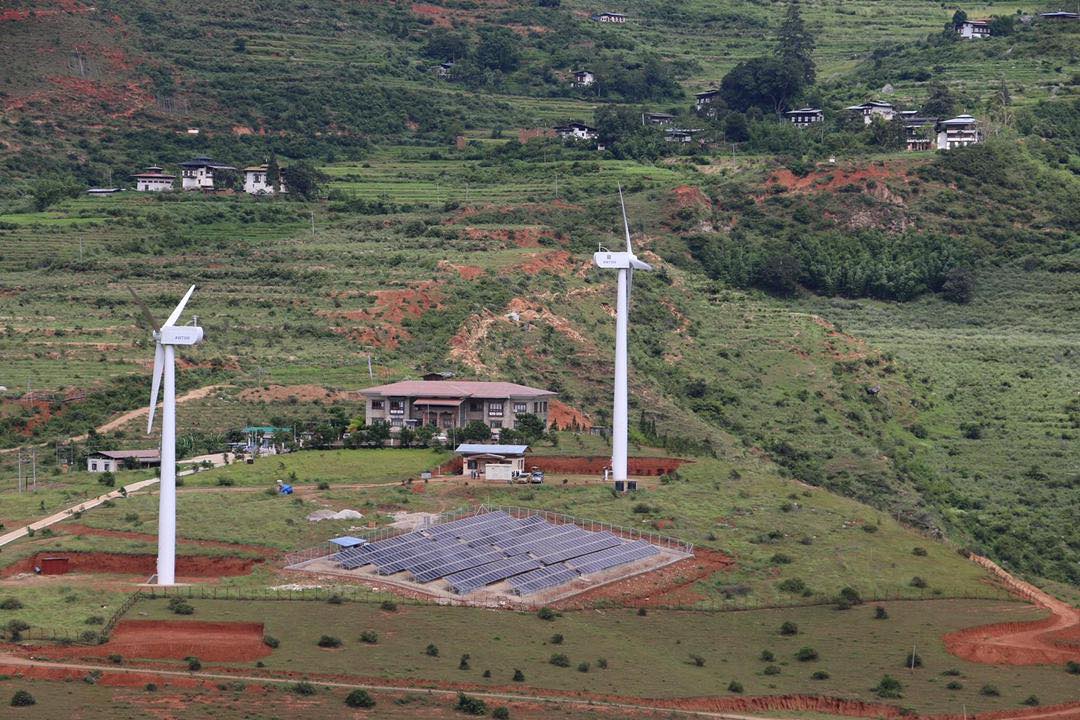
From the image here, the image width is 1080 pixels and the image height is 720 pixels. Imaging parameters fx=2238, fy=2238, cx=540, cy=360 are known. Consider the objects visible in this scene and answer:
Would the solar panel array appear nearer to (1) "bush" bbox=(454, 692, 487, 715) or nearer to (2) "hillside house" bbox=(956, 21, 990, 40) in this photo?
(1) "bush" bbox=(454, 692, 487, 715)

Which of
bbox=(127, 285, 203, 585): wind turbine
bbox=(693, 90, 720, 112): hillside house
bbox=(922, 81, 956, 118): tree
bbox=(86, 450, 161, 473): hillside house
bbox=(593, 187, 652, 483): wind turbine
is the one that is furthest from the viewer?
bbox=(693, 90, 720, 112): hillside house

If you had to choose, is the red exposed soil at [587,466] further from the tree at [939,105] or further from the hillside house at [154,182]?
the tree at [939,105]

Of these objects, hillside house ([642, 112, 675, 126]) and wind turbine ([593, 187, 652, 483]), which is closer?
wind turbine ([593, 187, 652, 483])

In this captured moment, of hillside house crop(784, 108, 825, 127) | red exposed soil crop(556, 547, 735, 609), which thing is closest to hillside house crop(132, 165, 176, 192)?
hillside house crop(784, 108, 825, 127)

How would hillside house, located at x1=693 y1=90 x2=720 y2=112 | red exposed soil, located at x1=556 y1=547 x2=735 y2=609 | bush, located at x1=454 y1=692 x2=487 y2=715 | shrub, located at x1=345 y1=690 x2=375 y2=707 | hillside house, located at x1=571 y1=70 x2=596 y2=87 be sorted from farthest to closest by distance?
hillside house, located at x1=571 y1=70 x2=596 y2=87, hillside house, located at x1=693 y1=90 x2=720 y2=112, red exposed soil, located at x1=556 y1=547 x2=735 y2=609, bush, located at x1=454 y1=692 x2=487 y2=715, shrub, located at x1=345 y1=690 x2=375 y2=707

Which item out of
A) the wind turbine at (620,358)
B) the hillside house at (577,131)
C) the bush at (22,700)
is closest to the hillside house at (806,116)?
the hillside house at (577,131)

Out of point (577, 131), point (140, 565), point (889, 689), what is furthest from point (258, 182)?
point (889, 689)

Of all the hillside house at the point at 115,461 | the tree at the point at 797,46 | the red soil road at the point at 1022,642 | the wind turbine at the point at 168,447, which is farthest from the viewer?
the tree at the point at 797,46
